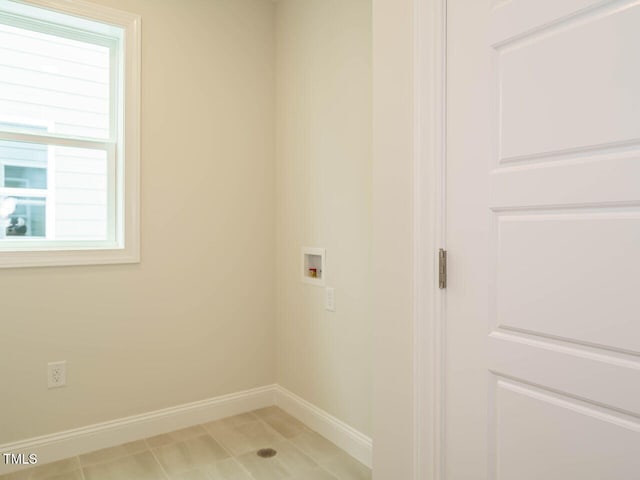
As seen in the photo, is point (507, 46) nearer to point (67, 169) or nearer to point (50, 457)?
point (67, 169)

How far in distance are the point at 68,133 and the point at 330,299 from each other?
5.76 ft

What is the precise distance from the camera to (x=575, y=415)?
1.09 m

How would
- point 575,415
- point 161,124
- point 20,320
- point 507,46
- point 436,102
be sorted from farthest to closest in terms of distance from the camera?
point 161,124
point 20,320
point 436,102
point 507,46
point 575,415

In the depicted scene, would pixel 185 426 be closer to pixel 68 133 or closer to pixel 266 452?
pixel 266 452

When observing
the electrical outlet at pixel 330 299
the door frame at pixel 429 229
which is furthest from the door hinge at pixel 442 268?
the electrical outlet at pixel 330 299

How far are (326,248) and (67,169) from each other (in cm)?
153

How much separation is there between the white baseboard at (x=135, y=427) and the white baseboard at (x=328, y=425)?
0.16 meters

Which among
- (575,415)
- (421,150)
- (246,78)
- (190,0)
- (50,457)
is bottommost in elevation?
(50,457)

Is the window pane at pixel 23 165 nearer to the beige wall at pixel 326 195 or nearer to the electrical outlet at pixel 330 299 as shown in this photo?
the beige wall at pixel 326 195

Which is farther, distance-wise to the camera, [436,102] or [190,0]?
[190,0]

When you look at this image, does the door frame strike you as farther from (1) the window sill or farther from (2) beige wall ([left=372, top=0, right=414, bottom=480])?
(1) the window sill

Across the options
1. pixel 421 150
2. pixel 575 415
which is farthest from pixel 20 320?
pixel 575 415

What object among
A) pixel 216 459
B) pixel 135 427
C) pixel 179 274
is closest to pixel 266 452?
pixel 216 459

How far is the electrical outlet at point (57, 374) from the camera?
7.27 ft
